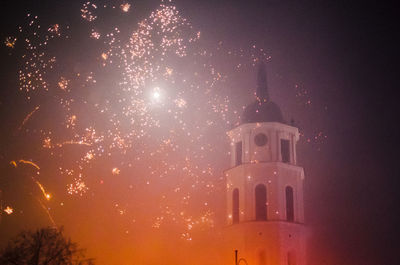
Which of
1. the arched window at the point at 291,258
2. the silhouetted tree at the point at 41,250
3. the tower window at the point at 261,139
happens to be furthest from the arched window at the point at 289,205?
A: the silhouetted tree at the point at 41,250

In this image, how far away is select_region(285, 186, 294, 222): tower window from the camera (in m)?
33.7

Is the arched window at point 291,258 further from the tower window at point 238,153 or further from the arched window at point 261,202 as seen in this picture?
the tower window at point 238,153

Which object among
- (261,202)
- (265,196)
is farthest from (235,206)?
(265,196)

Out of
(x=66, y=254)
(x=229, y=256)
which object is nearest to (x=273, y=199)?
(x=229, y=256)

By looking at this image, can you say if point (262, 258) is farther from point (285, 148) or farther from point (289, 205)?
point (285, 148)

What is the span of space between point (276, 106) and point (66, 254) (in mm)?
16946

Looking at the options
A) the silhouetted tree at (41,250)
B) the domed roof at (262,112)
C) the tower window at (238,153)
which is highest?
the domed roof at (262,112)

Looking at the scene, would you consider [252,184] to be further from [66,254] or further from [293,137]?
[66,254]

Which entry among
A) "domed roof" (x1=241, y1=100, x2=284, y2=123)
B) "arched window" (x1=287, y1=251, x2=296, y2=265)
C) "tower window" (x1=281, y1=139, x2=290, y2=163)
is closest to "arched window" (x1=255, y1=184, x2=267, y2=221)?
"arched window" (x1=287, y1=251, x2=296, y2=265)

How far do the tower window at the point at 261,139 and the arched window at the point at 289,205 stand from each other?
10.6ft

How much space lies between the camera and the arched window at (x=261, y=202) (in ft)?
109

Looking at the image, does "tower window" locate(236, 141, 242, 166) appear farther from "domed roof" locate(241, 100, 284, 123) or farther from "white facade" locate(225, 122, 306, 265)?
"domed roof" locate(241, 100, 284, 123)

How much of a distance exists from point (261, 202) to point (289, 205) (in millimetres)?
1844

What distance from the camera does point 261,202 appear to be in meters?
33.7
